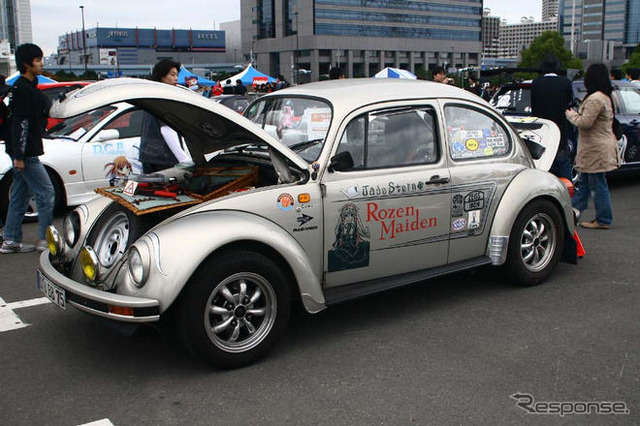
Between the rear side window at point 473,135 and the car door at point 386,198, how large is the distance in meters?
0.18

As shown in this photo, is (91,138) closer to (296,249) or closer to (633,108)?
(296,249)

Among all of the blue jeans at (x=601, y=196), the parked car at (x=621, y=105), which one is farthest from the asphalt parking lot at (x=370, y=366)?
the parked car at (x=621, y=105)

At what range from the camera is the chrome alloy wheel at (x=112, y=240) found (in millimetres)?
4359

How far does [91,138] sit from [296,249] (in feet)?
17.8

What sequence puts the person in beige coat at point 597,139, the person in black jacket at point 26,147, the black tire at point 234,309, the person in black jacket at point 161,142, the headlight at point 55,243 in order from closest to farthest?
the black tire at point 234,309 < the headlight at point 55,243 < the person in black jacket at point 161,142 < the person in black jacket at point 26,147 < the person in beige coat at point 597,139

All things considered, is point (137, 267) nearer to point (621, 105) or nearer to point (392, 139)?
point (392, 139)

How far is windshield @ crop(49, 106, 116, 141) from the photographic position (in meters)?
8.74

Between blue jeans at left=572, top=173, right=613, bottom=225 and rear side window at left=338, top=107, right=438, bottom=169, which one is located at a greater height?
rear side window at left=338, top=107, right=438, bottom=169

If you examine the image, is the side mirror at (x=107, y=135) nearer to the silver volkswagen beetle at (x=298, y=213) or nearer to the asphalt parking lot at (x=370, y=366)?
the asphalt parking lot at (x=370, y=366)

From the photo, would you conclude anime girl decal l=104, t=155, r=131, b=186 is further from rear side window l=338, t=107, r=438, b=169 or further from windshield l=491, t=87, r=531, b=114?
windshield l=491, t=87, r=531, b=114

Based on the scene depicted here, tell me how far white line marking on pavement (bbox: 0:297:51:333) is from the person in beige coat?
608 cm

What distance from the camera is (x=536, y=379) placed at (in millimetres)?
3896

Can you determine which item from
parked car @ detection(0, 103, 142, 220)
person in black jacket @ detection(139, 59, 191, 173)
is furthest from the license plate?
parked car @ detection(0, 103, 142, 220)

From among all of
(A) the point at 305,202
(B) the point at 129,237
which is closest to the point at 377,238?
(A) the point at 305,202
